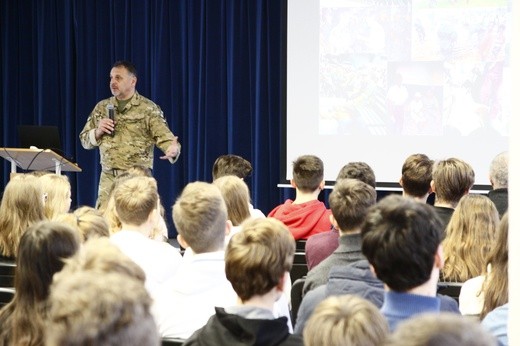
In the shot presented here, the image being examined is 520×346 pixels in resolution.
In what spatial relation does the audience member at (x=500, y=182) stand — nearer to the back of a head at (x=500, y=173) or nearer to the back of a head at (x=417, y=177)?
the back of a head at (x=500, y=173)

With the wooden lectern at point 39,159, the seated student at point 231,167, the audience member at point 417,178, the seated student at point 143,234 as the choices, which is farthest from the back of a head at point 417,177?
the wooden lectern at point 39,159

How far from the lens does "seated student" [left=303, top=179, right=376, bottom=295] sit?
305 cm

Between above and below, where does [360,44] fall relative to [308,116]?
above

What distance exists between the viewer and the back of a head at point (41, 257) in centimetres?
234

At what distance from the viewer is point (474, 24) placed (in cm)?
676

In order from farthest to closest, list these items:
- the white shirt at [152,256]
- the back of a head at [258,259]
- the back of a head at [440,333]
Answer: the white shirt at [152,256], the back of a head at [258,259], the back of a head at [440,333]

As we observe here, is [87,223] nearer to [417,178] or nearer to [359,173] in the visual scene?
[359,173]

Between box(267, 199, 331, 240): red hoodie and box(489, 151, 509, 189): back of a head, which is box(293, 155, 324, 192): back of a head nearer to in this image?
box(267, 199, 331, 240): red hoodie

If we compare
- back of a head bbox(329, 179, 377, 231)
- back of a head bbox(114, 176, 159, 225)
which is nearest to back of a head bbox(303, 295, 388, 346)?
back of a head bbox(329, 179, 377, 231)

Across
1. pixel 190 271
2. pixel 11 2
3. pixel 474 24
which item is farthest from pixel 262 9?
pixel 190 271

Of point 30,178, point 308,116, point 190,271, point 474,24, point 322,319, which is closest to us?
point 322,319

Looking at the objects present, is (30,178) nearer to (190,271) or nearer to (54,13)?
(190,271)

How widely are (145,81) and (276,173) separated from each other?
1635mm

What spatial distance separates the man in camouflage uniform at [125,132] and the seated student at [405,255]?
453 centimetres
